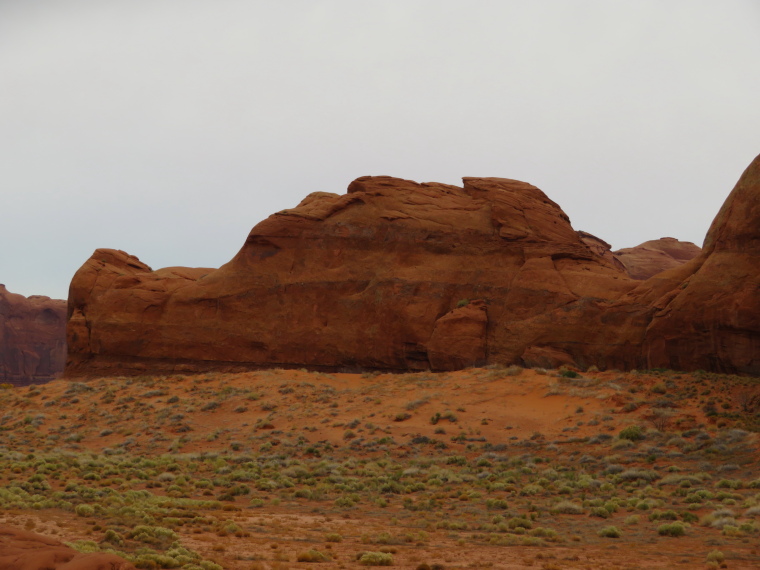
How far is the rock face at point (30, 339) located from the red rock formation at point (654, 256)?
56.2 meters

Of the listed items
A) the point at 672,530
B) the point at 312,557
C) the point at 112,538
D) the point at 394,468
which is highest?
the point at 112,538

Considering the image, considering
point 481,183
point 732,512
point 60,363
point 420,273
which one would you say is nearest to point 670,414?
point 732,512

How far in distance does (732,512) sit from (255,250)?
30.6 metres

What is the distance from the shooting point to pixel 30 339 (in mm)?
85812

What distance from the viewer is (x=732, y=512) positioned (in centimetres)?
1727

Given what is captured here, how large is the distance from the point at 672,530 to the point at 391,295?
85.5 ft

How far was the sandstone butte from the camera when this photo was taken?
38.2 m

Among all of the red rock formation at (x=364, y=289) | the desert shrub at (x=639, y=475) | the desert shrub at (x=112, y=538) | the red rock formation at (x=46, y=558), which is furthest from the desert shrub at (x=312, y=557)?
the red rock formation at (x=364, y=289)

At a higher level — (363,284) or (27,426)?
(363,284)

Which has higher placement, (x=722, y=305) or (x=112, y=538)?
(x=722, y=305)

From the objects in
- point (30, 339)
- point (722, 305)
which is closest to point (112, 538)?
point (722, 305)

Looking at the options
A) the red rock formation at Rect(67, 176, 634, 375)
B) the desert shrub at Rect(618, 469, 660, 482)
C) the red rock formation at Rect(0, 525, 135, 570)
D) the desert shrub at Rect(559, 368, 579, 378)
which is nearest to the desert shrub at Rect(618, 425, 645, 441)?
the desert shrub at Rect(618, 469, 660, 482)

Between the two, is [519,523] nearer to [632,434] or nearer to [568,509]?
[568,509]

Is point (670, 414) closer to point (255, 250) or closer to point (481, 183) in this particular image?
point (481, 183)
